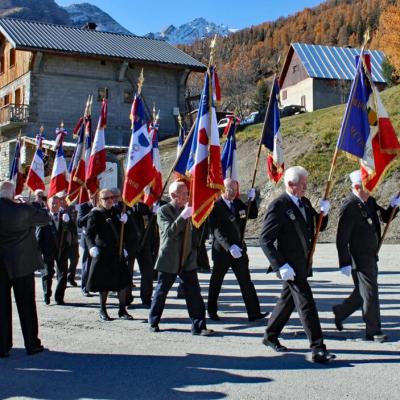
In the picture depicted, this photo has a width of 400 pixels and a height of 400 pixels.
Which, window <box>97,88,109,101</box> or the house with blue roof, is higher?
the house with blue roof

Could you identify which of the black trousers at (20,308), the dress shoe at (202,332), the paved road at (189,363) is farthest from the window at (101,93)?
the black trousers at (20,308)

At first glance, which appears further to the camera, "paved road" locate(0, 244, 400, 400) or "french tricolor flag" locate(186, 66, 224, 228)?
"french tricolor flag" locate(186, 66, 224, 228)

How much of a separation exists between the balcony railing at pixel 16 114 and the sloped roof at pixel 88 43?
3.71m

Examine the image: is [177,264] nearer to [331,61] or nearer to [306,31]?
[331,61]

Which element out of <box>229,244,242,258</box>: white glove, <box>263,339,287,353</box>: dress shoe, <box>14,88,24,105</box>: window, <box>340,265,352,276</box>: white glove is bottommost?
<box>263,339,287,353</box>: dress shoe

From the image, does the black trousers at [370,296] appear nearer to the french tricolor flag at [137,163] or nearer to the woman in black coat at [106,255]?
the woman in black coat at [106,255]

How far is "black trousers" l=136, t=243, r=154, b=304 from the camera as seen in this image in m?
9.27

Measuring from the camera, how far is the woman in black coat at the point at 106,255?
7918 mm

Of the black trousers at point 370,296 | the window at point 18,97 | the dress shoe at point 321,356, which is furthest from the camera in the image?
the window at point 18,97

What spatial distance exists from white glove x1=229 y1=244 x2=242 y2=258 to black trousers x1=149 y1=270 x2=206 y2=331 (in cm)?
64

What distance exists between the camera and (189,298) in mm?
7125

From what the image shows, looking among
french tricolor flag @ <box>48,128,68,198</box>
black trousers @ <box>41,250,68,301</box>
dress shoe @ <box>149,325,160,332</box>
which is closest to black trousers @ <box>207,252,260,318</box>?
dress shoe @ <box>149,325,160,332</box>

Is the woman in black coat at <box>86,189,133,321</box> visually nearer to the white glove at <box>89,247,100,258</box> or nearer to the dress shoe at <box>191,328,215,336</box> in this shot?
the white glove at <box>89,247,100,258</box>

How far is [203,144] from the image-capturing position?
7504mm
